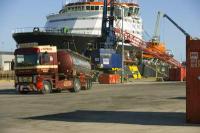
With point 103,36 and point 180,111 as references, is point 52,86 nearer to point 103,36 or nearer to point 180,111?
point 180,111

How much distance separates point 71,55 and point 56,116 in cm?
1646

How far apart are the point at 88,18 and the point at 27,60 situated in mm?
35750

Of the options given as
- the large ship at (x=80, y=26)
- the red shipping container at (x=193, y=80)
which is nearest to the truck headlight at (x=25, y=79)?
the red shipping container at (x=193, y=80)

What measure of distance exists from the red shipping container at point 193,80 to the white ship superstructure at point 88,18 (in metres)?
47.3

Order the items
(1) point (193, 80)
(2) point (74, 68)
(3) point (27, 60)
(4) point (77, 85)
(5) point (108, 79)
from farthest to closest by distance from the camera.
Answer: (5) point (108, 79)
(4) point (77, 85)
(2) point (74, 68)
(3) point (27, 60)
(1) point (193, 80)

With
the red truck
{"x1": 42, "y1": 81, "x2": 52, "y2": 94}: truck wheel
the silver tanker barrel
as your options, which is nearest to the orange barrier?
the silver tanker barrel

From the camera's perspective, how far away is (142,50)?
63.8 m

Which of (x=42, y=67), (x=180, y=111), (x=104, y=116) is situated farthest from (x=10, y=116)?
(x=42, y=67)

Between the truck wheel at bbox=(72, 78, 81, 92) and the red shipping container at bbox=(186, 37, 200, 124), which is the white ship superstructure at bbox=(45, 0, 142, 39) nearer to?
the truck wheel at bbox=(72, 78, 81, 92)

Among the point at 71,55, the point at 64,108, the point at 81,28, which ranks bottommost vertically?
the point at 64,108

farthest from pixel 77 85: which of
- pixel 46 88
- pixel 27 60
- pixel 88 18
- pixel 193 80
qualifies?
pixel 88 18

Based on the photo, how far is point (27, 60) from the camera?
29.1 metres

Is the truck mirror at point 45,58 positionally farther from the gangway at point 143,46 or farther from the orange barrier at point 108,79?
the gangway at point 143,46

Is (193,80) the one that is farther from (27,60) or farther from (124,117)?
(27,60)
